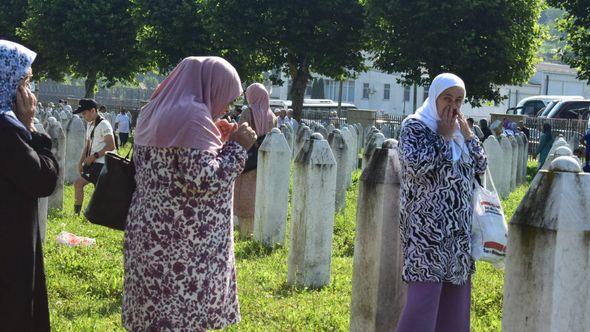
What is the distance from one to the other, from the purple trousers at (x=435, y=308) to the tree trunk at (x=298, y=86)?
108ft

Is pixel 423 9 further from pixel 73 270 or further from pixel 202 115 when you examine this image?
pixel 202 115

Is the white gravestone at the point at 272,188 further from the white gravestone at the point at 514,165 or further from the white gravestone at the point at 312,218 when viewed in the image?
the white gravestone at the point at 514,165

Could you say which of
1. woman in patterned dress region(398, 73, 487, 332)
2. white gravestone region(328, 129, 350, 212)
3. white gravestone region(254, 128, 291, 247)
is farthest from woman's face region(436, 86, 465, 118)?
white gravestone region(328, 129, 350, 212)

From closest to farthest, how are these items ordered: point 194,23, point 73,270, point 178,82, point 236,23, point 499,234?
point 178,82, point 499,234, point 73,270, point 236,23, point 194,23

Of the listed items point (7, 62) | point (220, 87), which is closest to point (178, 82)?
point (220, 87)

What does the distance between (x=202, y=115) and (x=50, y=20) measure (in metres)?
42.8

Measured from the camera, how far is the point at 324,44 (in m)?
37.8

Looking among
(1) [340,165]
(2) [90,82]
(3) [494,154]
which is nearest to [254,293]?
(1) [340,165]

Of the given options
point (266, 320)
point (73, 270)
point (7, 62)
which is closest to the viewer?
point (7, 62)

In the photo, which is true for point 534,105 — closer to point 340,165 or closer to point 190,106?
point 340,165

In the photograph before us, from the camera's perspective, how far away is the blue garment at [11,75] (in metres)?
4.37

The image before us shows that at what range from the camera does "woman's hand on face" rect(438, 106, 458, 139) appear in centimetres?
536

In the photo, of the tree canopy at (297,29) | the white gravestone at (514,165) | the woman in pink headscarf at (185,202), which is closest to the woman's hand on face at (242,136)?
the woman in pink headscarf at (185,202)

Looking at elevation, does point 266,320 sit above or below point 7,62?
below
